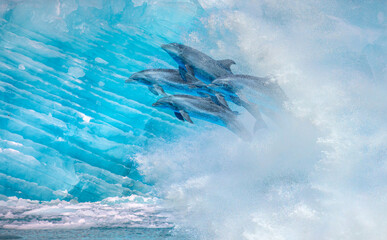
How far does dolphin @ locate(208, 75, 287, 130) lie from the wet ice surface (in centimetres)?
142

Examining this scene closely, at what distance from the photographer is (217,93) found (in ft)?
7.77

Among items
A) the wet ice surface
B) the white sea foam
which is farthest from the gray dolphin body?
the wet ice surface

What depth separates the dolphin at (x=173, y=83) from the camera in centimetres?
238

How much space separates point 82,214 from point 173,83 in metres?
1.60

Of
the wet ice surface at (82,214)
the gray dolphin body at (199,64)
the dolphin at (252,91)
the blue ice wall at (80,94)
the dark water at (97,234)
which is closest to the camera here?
the dark water at (97,234)

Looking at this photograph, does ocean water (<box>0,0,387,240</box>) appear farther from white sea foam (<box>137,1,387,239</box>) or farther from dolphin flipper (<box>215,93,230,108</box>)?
dolphin flipper (<box>215,93,230,108</box>)

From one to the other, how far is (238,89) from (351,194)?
162 cm

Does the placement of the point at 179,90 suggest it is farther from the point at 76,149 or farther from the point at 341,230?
the point at 341,230

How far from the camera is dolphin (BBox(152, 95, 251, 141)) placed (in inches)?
91.3

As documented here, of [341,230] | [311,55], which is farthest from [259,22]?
[341,230]

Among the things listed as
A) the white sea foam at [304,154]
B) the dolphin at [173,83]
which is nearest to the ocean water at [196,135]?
the white sea foam at [304,154]

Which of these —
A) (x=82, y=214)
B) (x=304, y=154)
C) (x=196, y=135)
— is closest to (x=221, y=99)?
(x=196, y=135)

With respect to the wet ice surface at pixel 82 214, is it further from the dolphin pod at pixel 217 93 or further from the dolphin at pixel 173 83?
the dolphin at pixel 173 83

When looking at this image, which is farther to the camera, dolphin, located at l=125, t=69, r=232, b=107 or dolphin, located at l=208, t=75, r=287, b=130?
dolphin, located at l=125, t=69, r=232, b=107
